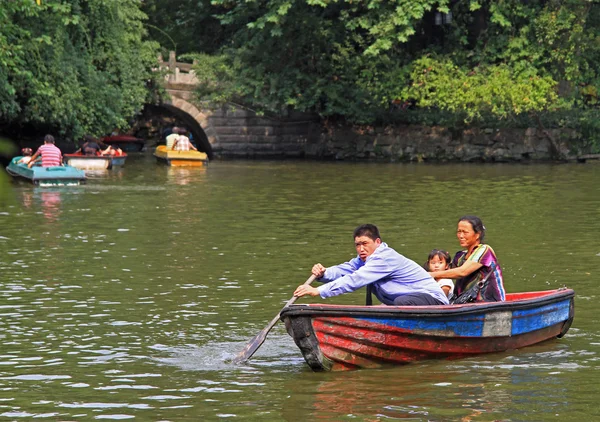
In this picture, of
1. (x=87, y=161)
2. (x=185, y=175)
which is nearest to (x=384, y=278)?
(x=185, y=175)

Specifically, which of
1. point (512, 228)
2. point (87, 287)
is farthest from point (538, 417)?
point (512, 228)

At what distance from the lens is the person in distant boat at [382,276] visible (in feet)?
32.6

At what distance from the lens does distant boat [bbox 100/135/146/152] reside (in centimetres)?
5409

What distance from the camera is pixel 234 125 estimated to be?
44.9 metres

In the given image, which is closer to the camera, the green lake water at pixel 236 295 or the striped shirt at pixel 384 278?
the green lake water at pixel 236 295

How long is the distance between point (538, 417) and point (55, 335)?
16.2ft

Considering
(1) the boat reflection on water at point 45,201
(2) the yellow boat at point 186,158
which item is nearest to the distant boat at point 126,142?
(2) the yellow boat at point 186,158

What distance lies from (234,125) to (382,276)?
35.2 m

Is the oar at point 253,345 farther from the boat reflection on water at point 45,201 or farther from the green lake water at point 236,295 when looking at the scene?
the boat reflection on water at point 45,201

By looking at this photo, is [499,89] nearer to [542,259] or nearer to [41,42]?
[41,42]

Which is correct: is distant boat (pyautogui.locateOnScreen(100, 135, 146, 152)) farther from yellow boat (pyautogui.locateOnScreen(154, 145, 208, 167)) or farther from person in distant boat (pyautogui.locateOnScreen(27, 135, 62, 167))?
person in distant boat (pyautogui.locateOnScreen(27, 135, 62, 167))

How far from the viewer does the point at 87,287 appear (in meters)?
14.1

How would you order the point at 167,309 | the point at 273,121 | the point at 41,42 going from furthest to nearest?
the point at 273,121
the point at 41,42
the point at 167,309

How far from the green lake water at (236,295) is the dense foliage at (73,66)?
18.8ft
